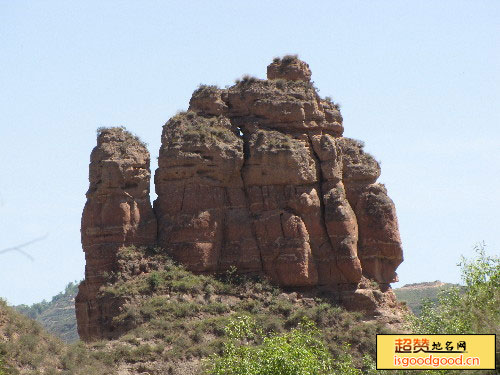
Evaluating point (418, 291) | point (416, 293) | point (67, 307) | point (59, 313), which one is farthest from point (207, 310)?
point (67, 307)

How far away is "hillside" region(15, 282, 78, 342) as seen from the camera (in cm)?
13512

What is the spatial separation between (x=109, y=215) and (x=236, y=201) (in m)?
6.77

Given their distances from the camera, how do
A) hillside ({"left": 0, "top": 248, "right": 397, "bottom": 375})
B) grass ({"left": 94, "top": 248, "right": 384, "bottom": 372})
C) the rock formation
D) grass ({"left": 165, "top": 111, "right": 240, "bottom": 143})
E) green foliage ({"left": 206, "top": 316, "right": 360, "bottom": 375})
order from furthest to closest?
1. grass ({"left": 165, "top": 111, "right": 240, "bottom": 143})
2. the rock formation
3. grass ({"left": 94, "top": 248, "right": 384, "bottom": 372})
4. hillside ({"left": 0, "top": 248, "right": 397, "bottom": 375})
5. green foliage ({"left": 206, "top": 316, "right": 360, "bottom": 375})

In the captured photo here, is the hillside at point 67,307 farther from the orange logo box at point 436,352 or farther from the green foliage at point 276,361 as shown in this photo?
the orange logo box at point 436,352

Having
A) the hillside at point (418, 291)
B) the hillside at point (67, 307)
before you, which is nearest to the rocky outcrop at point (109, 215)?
the hillside at point (67, 307)

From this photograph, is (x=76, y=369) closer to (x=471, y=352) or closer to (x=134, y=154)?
(x=134, y=154)

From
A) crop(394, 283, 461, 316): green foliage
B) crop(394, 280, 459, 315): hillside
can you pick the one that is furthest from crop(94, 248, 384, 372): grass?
crop(394, 283, 461, 316): green foliage

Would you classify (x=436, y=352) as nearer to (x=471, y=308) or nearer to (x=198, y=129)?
(x=471, y=308)

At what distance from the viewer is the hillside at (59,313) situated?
135 meters

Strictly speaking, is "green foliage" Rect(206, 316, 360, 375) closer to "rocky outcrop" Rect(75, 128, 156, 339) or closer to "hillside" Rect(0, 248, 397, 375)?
"hillside" Rect(0, 248, 397, 375)

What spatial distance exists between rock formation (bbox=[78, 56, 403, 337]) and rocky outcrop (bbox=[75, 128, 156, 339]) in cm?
5

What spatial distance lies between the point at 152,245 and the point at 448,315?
22.7 m

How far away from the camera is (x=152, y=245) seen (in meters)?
66.4

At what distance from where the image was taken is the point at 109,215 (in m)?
65.6
